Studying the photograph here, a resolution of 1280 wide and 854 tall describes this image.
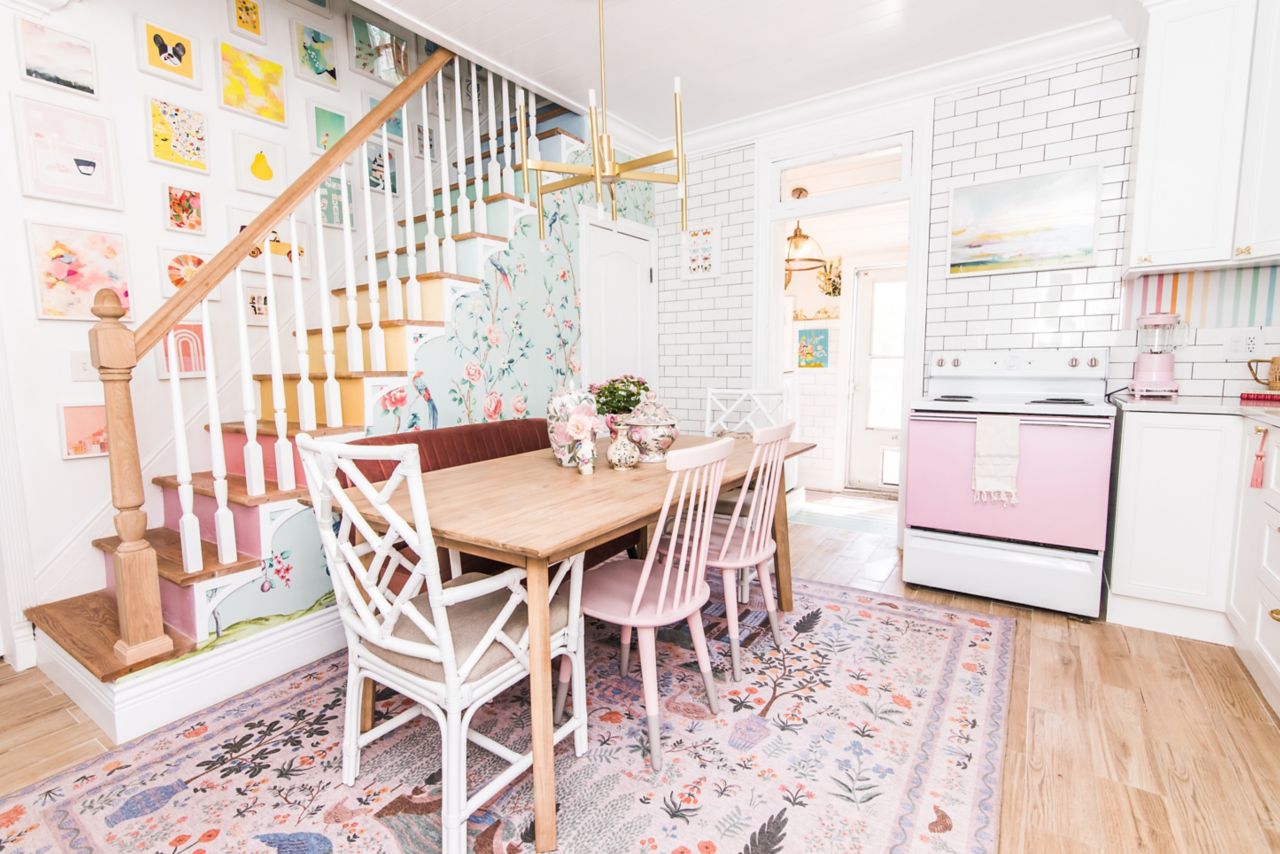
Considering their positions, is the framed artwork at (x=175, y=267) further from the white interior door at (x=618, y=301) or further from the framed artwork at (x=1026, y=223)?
the framed artwork at (x=1026, y=223)

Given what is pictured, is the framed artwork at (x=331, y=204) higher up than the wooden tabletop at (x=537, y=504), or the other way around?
the framed artwork at (x=331, y=204)

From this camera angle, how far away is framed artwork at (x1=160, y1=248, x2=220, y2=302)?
8.79 feet

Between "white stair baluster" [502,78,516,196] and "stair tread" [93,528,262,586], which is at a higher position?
"white stair baluster" [502,78,516,196]

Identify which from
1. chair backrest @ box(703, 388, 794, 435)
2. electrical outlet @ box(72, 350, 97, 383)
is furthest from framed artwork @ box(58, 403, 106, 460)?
chair backrest @ box(703, 388, 794, 435)

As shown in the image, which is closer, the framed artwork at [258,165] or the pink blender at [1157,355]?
the pink blender at [1157,355]

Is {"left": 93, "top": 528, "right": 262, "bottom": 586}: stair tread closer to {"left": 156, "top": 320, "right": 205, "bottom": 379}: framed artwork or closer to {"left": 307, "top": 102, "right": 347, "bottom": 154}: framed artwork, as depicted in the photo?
{"left": 156, "top": 320, "right": 205, "bottom": 379}: framed artwork

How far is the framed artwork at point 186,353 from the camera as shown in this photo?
8.79ft

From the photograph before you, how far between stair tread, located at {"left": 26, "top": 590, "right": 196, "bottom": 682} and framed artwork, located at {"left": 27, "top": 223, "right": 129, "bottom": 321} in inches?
45.9

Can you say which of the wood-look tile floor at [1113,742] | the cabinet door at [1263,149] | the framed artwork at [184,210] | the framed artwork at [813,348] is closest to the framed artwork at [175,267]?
the framed artwork at [184,210]

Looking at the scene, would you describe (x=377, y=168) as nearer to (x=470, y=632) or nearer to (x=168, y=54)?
(x=168, y=54)

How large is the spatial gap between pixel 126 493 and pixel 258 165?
1.94 metres

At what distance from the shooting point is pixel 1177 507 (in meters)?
2.44

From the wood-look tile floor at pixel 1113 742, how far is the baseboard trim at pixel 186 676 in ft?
0.22

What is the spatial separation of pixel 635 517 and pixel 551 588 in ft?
0.96
